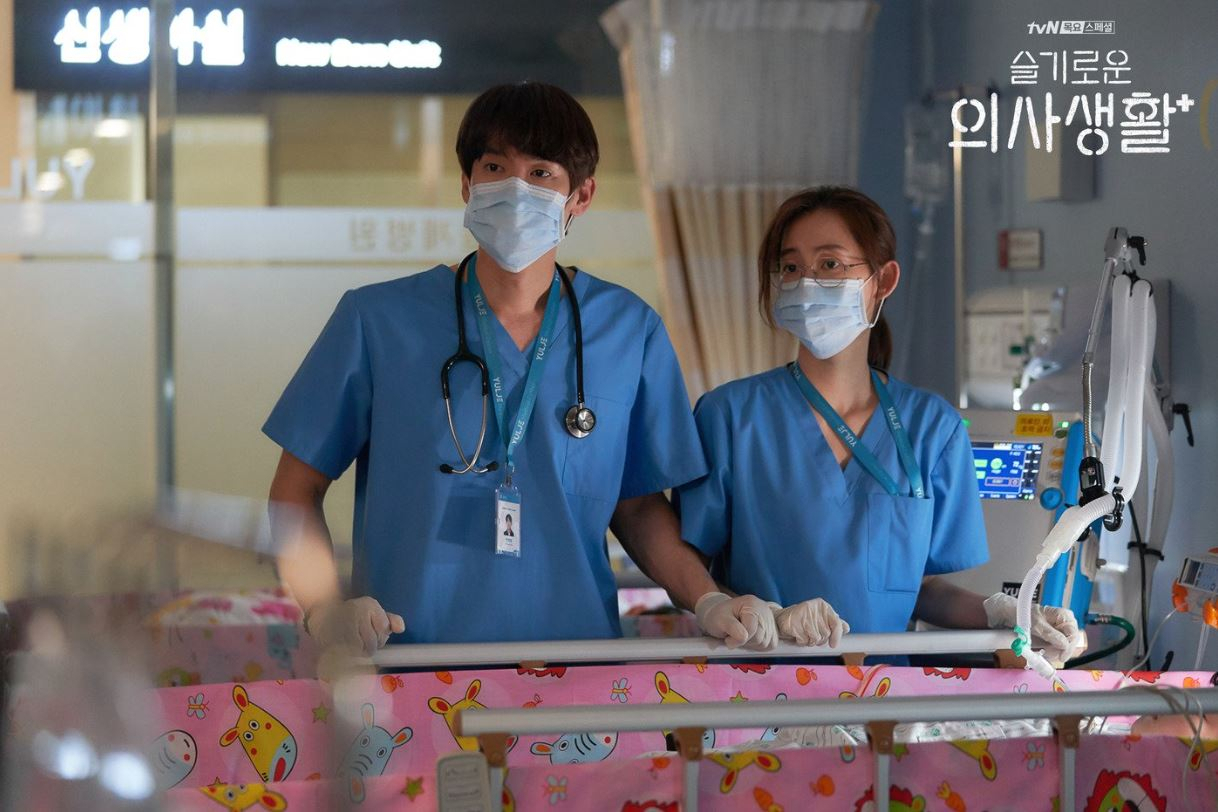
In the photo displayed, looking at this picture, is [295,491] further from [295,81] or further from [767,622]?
[295,81]

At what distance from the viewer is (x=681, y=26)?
14.1ft

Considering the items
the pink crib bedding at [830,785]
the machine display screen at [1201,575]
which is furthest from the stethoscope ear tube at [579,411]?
the machine display screen at [1201,575]

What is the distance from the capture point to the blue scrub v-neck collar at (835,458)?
2.05 m

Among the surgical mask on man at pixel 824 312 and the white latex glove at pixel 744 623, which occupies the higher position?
the surgical mask on man at pixel 824 312

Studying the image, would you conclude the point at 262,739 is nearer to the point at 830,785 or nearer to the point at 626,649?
the point at 626,649

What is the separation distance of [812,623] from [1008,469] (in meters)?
1.28

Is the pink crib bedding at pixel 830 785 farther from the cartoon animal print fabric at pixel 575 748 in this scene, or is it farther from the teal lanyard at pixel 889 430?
the teal lanyard at pixel 889 430

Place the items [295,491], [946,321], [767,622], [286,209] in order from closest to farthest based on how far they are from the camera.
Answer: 1. [767,622]
2. [295,491]
3. [946,321]
4. [286,209]

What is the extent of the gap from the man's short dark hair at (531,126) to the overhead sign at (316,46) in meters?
2.61

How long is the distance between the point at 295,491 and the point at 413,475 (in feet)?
0.55

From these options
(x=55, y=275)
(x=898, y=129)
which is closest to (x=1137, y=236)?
(x=898, y=129)

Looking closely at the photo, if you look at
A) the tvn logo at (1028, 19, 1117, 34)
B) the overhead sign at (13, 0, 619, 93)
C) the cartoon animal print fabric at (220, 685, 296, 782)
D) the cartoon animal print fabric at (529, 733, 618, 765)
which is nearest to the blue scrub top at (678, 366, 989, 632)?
the cartoon animal print fabric at (529, 733, 618, 765)

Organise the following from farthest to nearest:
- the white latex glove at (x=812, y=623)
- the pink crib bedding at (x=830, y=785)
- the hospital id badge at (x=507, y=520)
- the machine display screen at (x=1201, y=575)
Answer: the machine display screen at (x=1201, y=575), the hospital id badge at (x=507, y=520), the white latex glove at (x=812, y=623), the pink crib bedding at (x=830, y=785)

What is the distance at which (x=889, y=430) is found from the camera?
2.10m
